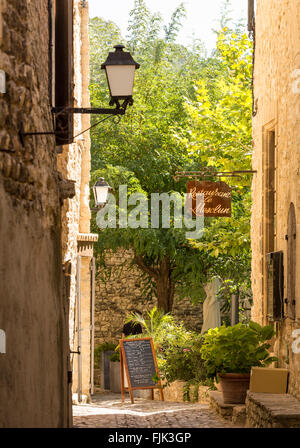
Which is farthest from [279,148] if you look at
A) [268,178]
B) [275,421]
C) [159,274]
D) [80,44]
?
[159,274]

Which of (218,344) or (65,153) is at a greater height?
(65,153)

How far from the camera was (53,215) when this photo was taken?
716cm

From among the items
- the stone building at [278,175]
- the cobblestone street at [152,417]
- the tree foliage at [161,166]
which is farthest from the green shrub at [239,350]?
the tree foliage at [161,166]

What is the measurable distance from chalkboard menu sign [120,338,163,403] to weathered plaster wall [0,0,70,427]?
19.4ft

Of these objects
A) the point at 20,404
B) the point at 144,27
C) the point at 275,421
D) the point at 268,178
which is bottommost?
the point at 275,421

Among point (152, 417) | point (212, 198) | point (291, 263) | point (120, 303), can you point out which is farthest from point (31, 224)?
point (120, 303)

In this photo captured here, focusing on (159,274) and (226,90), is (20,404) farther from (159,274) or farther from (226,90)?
(159,274)

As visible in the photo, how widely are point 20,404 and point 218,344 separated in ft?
15.6

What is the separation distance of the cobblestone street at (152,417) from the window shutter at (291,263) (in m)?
1.55

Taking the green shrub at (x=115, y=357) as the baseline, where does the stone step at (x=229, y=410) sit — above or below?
above

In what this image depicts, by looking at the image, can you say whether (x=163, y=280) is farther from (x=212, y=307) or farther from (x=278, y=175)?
(x=278, y=175)

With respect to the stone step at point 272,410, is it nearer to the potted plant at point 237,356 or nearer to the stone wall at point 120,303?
the potted plant at point 237,356

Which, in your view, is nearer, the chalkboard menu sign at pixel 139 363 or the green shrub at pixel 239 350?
the green shrub at pixel 239 350

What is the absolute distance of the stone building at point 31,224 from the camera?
5.32 m
